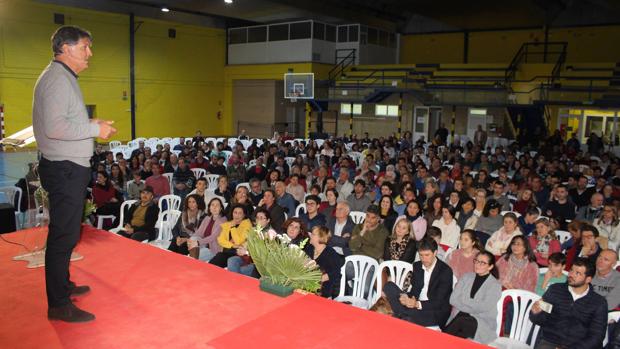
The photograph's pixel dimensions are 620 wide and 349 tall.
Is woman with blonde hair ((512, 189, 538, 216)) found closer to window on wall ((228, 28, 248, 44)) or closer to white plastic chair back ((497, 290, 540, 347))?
white plastic chair back ((497, 290, 540, 347))

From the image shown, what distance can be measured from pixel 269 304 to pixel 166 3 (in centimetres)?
1910

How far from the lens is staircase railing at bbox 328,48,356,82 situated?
74.1 ft

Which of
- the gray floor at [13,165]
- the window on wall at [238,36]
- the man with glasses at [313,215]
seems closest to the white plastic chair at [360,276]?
the man with glasses at [313,215]

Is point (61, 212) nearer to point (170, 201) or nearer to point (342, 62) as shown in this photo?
point (170, 201)

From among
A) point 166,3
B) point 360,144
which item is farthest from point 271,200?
point 166,3

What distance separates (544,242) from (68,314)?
451 centimetres

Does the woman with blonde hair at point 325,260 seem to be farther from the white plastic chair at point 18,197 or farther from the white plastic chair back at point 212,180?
the white plastic chair back at point 212,180

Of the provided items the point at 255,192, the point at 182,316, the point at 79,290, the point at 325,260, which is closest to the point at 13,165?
the point at 255,192

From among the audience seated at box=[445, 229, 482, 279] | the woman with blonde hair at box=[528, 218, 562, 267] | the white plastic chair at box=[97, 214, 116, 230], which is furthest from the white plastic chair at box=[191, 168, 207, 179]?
the woman with blonde hair at box=[528, 218, 562, 267]

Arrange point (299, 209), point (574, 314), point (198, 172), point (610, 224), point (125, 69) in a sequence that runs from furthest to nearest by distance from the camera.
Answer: point (125, 69) < point (198, 172) < point (299, 209) < point (610, 224) < point (574, 314)

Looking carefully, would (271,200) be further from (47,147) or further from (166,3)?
(166,3)

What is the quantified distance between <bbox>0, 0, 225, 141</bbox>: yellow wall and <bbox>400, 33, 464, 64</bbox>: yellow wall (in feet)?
30.1

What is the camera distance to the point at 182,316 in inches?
106

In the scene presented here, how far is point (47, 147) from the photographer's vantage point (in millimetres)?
2414
